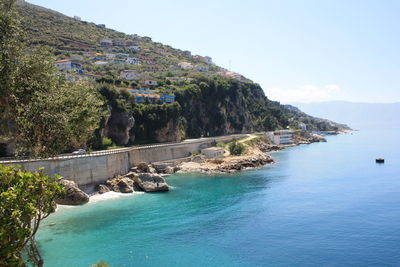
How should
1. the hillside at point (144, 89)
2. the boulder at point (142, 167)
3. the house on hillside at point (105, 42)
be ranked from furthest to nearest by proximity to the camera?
the house on hillside at point (105, 42), the hillside at point (144, 89), the boulder at point (142, 167)

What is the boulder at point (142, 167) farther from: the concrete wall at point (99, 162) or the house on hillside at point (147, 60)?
the house on hillside at point (147, 60)

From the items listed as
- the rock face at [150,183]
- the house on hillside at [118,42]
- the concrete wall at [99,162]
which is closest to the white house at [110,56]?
the house on hillside at [118,42]

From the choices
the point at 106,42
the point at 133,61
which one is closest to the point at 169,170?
the point at 133,61

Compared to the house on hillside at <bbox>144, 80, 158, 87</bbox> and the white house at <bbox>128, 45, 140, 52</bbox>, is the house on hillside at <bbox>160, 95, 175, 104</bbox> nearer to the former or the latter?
the house on hillside at <bbox>144, 80, 158, 87</bbox>

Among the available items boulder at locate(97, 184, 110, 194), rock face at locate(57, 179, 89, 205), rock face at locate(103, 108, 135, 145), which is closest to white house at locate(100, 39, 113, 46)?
rock face at locate(103, 108, 135, 145)

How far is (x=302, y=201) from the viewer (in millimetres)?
40188

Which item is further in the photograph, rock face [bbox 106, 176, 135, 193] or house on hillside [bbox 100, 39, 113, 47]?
house on hillside [bbox 100, 39, 113, 47]

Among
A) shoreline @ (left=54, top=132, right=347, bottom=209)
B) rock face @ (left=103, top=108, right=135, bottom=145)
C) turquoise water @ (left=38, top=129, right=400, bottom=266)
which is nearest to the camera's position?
turquoise water @ (left=38, top=129, right=400, bottom=266)

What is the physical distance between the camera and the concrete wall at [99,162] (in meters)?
38.0

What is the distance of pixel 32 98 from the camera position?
14531 mm

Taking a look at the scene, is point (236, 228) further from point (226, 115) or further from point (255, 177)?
point (226, 115)

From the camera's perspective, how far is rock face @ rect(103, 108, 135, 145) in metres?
59.3

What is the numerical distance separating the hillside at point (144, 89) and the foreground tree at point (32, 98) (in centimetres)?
383

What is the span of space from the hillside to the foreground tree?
3831mm
